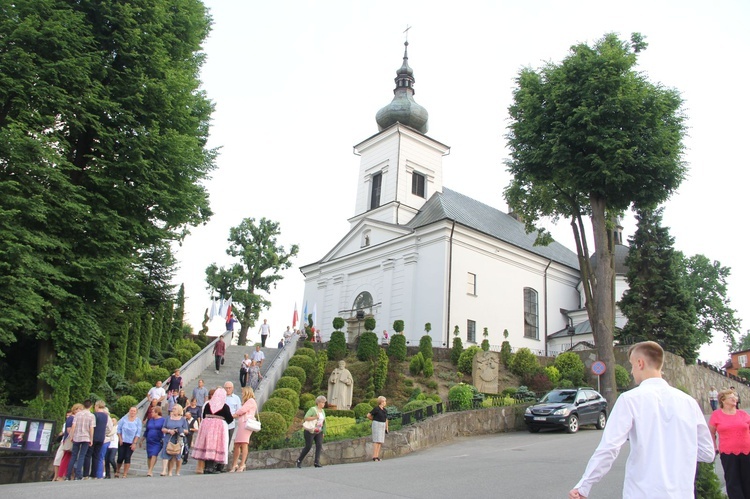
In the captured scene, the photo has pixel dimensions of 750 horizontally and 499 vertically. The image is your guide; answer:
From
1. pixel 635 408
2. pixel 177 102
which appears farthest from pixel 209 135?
pixel 635 408

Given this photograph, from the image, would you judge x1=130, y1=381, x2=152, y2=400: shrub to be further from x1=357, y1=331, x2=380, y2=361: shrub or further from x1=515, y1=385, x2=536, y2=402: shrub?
x1=515, y1=385, x2=536, y2=402: shrub

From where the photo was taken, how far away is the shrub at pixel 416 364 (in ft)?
86.3

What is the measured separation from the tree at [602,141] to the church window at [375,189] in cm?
1845

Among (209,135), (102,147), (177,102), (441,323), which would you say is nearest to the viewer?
(102,147)

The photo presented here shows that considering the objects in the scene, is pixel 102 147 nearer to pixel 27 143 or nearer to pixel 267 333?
pixel 27 143

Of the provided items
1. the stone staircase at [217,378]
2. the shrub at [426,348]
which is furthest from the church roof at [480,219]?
the stone staircase at [217,378]

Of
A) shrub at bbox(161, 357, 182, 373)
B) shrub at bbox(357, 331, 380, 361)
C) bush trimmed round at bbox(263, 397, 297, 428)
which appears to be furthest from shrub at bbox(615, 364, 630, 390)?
shrub at bbox(161, 357, 182, 373)

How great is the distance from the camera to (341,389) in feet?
69.4

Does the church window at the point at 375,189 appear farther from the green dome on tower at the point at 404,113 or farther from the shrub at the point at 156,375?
the shrub at the point at 156,375

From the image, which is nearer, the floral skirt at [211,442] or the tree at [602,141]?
the floral skirt at [211,442]

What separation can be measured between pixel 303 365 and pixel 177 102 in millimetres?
11378

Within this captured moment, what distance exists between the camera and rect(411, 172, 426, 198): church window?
4244 centimetres

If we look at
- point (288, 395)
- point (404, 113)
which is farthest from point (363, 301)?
point (288, 395)

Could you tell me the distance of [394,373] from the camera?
25469 mm
